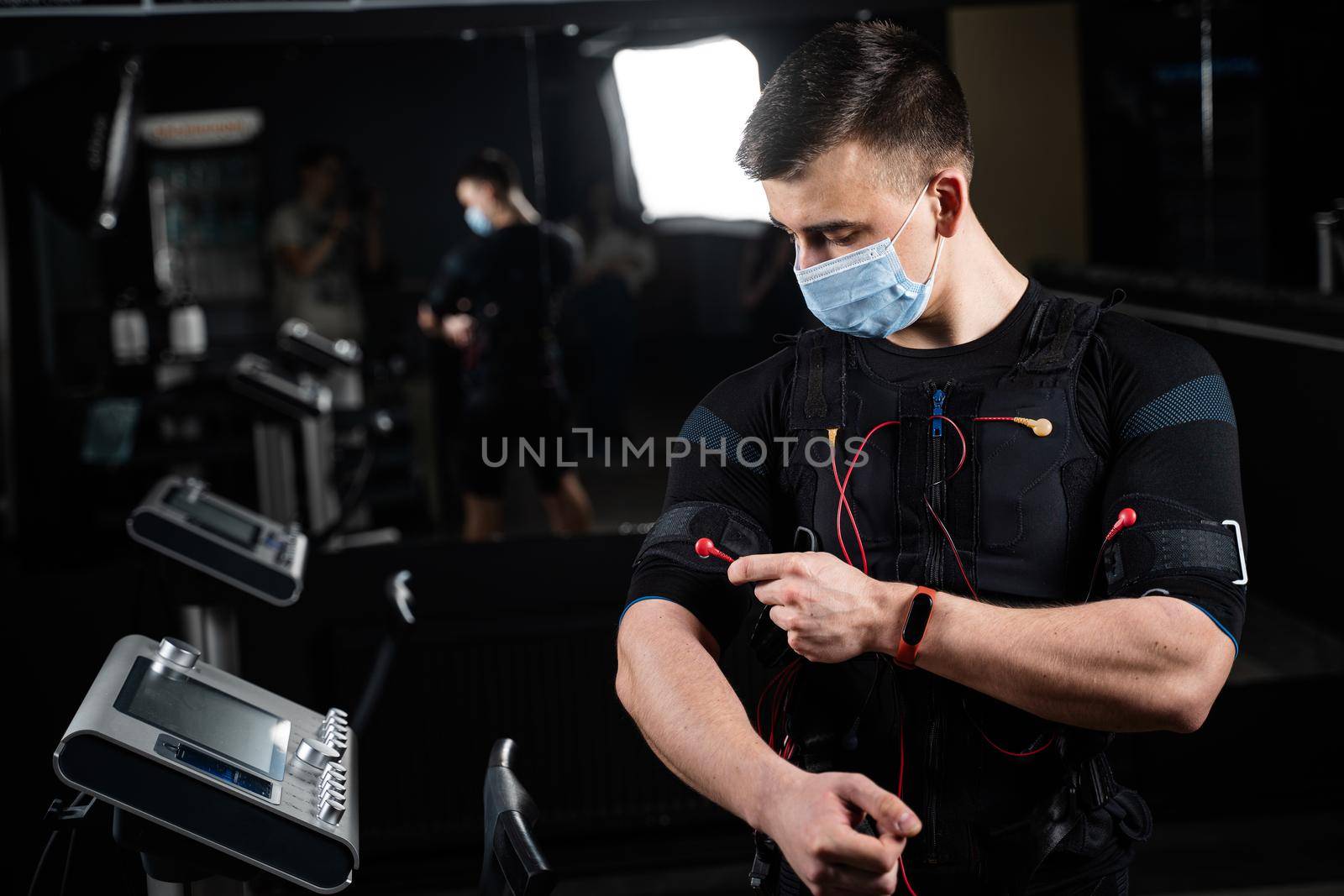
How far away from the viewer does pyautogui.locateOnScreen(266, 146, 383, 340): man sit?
126 inches

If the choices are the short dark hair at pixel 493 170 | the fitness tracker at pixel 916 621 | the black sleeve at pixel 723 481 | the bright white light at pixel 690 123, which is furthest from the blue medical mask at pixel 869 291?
the short dark hair at pixel 493 170

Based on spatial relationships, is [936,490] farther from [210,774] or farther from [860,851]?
[210,774]

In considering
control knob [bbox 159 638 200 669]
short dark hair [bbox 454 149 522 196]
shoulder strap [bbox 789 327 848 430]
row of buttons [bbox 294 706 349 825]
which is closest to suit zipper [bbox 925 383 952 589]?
shoulder strap [bbox 789 327 848 430]

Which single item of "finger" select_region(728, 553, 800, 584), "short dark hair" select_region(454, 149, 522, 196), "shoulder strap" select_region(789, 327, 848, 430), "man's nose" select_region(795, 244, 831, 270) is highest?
"short dark hair" select_region(454, 149, 522, 196)

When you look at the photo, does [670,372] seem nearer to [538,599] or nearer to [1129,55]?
[538,599]

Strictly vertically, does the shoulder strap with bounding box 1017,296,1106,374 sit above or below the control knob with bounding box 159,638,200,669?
above

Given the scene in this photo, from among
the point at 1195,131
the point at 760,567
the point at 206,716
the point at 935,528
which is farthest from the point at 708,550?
the point at 1195,131

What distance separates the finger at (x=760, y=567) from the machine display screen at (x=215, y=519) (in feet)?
4.07

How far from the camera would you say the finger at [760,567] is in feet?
3.92

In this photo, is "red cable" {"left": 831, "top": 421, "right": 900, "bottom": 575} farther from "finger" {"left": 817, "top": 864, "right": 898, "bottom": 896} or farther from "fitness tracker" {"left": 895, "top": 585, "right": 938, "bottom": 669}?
"finger" {"left": 817, "top": 864, "right": 898, "bottom": 896}

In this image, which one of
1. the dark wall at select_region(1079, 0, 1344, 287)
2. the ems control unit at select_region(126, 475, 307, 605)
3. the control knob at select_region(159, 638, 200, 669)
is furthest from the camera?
the dark wall at select_region(1079, 0, 1344, 287)

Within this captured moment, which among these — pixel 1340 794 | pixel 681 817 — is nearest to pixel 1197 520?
pixel 681 817

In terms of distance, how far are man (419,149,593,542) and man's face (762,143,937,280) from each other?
1843mm

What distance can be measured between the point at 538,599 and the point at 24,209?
1651mm
